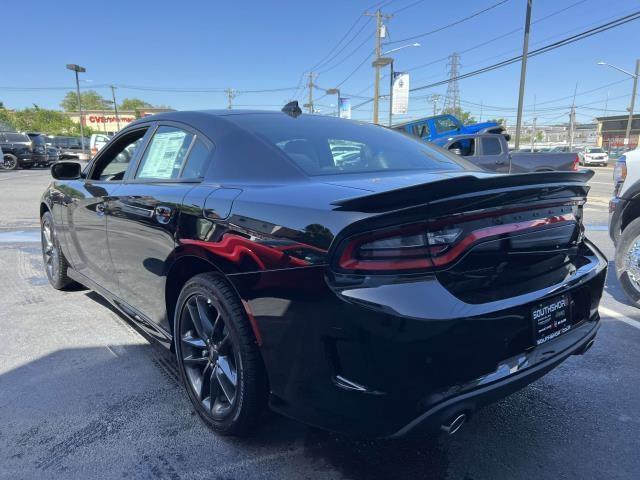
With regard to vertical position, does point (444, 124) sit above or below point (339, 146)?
above

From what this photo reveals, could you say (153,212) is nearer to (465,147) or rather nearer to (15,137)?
(465,147)

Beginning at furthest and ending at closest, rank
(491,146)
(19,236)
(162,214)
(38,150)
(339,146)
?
(38,150) → (491,146) → (19,236) → (339,146) → (162,214)

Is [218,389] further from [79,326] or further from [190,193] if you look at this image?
[79,326]

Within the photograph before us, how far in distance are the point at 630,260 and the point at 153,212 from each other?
3.90m

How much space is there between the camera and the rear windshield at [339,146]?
2.44m

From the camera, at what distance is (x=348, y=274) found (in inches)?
64.5

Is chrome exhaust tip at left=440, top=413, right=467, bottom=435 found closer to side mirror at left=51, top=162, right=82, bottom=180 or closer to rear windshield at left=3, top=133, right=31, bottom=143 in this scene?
side mirror at left=51, top=162, right=82, bottom=180

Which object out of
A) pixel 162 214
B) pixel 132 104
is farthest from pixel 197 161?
pixel 132 104

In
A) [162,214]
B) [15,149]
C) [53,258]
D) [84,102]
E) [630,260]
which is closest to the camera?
[162,214]

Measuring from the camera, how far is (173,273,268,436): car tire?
79.6 inches

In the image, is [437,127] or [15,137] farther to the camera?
[15,137]

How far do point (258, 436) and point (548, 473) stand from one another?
1301mm

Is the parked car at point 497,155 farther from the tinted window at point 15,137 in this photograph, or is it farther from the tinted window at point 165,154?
the tinted window at point 15,137

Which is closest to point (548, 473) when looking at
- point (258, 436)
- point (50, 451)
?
point (258, 436)
